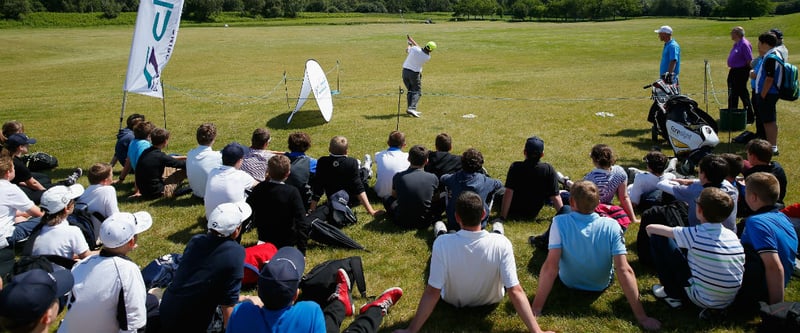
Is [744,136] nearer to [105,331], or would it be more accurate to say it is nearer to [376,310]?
[376,310]

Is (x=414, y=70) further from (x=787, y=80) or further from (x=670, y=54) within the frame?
(x=787, y=80)

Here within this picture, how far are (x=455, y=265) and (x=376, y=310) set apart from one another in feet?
2.71

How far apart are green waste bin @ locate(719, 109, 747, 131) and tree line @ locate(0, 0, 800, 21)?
9053cm

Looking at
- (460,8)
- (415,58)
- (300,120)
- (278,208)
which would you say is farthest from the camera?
(460,8)

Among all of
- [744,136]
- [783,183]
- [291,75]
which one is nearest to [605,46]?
[291,75]

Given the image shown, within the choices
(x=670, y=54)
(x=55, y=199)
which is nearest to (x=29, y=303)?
(x=55, y=199)

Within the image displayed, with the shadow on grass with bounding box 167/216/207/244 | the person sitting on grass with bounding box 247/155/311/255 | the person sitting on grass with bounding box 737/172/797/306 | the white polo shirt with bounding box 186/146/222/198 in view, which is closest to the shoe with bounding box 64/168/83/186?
the white polo shirt with bounding box 186/146/222/198

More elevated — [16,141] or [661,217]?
[16,141]

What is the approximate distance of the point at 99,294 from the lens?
12.9 feet

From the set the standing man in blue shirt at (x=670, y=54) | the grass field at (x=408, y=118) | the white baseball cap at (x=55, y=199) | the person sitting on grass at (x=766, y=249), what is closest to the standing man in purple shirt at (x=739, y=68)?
the standing man in blue shirt at (x=670, y=54)

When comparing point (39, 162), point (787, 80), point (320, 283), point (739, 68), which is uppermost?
point (739, 68)

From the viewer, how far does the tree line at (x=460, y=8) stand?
89500mm

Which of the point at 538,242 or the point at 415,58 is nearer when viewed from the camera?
the point at 538,242

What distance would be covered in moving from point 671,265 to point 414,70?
11.1 metres
